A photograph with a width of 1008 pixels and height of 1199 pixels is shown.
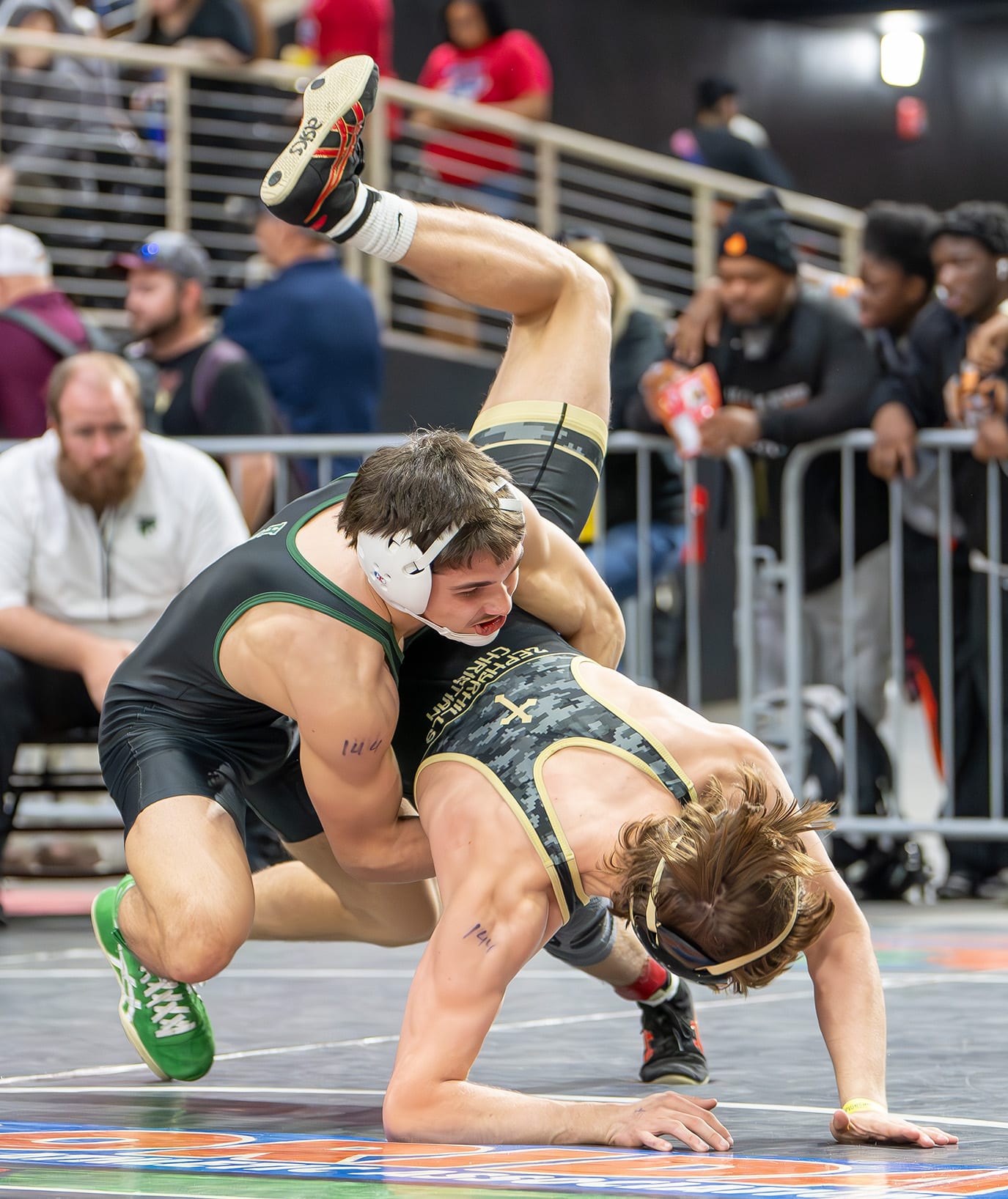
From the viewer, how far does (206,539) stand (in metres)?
6.07

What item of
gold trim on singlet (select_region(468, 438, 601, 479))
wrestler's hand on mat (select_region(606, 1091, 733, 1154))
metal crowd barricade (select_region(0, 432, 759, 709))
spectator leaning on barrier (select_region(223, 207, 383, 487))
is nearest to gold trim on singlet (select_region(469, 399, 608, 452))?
gold trim on singlet (select_region(468, 438, 601, 479))

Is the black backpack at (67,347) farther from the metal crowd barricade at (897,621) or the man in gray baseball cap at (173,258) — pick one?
the metal crowd barricade at (897,621)

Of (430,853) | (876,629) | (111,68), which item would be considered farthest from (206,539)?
(111,68)

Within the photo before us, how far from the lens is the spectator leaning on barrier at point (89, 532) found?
234 inches

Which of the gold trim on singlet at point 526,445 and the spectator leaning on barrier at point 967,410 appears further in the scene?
the spectator leaning on barrier at point 967,410

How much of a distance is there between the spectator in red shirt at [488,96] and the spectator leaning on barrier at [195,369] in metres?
3.33

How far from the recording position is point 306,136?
392cm

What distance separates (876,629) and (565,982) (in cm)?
210

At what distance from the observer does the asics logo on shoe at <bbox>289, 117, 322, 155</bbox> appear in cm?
390

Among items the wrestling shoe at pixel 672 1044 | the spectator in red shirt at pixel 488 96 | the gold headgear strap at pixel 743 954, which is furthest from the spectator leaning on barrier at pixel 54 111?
the gold headgear strap at pixel 743 954

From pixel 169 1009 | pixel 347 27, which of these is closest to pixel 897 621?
pixel 169 1009

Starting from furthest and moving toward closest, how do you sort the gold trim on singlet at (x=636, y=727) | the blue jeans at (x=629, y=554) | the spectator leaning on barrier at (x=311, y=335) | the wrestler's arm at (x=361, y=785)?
1. the spectator leaning on barrier at (x=311, y=335)
2. the blue jeans at (x=629, y=554)
3. the wrestler's arm at (x=361, y=785)
4. the gold trim on singlet at (x=636, y=727)

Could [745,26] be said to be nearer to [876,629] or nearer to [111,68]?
[111,68]

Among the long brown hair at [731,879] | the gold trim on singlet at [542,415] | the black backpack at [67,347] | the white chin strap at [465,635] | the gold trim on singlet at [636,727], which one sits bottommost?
the long brown hair at [731,879]
